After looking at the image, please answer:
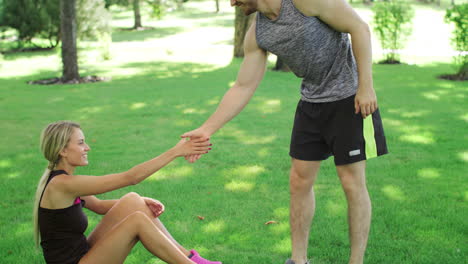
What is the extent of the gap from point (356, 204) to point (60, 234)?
5.70 feet

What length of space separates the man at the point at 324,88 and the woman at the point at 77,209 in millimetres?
376

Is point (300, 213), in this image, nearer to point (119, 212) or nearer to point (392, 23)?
point (119, 212)

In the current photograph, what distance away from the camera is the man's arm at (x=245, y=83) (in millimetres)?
3523

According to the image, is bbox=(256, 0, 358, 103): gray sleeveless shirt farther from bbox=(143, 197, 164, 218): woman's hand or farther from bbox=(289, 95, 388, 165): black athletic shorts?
bbox=(143, 197, 164, 218): woman's hand

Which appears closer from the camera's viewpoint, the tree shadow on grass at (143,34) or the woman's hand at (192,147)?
the woman's hand at (192,147)

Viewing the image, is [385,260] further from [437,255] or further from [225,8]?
[225,8]

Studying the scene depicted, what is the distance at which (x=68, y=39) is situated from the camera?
42.2 feet

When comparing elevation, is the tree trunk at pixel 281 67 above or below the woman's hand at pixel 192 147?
below

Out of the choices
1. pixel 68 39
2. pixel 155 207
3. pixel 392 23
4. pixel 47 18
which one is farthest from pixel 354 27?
pixel 47 18

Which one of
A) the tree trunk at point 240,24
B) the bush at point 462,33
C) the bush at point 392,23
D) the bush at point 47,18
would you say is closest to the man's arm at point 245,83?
the bush at point 462,33

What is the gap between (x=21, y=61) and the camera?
59.1 ft

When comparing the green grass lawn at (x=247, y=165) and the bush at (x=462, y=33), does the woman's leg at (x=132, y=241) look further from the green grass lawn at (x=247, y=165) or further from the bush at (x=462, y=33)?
the bush at (x=462, y=33)

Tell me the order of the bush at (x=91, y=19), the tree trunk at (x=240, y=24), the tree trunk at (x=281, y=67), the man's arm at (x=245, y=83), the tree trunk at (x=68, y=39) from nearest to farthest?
1. the man's arm at (x=245, y=83)
2. the tree trunk at (x=68, y=39)
3. the tree trunk at (x=281, y=67)
4. the tree trunk at (x=240, y=24)
5. the bush at (x=91, y=19)

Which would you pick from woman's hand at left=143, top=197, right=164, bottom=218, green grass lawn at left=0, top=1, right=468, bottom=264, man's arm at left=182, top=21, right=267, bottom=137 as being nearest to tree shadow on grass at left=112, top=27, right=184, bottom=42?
green grass lawn at left=0, top=1, right=468, bottom=264
